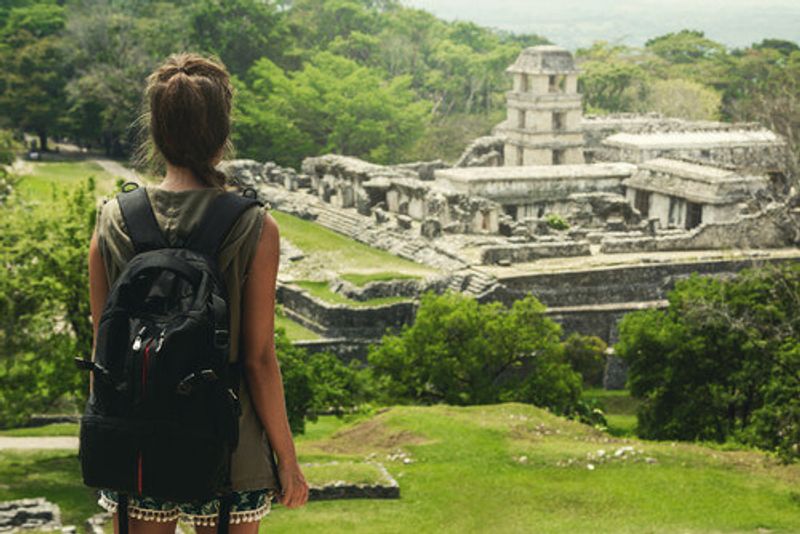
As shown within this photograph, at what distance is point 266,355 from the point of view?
18.2ft

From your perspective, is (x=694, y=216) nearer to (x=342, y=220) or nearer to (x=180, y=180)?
(x=342, y=220)

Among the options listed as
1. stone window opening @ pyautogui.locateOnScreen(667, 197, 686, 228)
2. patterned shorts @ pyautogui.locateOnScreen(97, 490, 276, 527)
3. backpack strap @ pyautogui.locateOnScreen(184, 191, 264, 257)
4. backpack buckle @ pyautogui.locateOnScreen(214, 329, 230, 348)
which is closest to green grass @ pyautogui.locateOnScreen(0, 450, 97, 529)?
patterned shorts @ pyautogui.locateOnScreen(97, 490, 276, 527)

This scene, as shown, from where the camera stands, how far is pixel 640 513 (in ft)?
57.7

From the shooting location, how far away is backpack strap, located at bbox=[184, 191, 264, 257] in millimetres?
5402

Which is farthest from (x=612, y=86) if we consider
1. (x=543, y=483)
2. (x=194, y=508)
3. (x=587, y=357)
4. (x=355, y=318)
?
(x=194, y=508)

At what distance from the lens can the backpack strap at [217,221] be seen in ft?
17.7

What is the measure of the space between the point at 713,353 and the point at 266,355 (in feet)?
76.3

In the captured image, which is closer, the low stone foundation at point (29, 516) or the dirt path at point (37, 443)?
the low stone foundation at point (29, 516)

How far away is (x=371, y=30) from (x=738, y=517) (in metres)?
78.3

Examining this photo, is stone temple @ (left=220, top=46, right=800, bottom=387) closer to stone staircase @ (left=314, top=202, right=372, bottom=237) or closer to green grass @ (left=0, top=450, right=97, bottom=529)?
stone staircase @ (left=314, top=202, right=372, bottom=237)

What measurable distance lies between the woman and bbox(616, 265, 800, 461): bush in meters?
20.3

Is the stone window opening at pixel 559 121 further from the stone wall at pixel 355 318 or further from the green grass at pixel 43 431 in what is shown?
the green grass at pixel 43 431

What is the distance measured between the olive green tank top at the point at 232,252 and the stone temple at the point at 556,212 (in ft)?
95.6

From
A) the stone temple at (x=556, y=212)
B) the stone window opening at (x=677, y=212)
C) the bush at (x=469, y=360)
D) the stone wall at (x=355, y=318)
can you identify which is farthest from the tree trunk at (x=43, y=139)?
the bush at (x=469, y=360)
